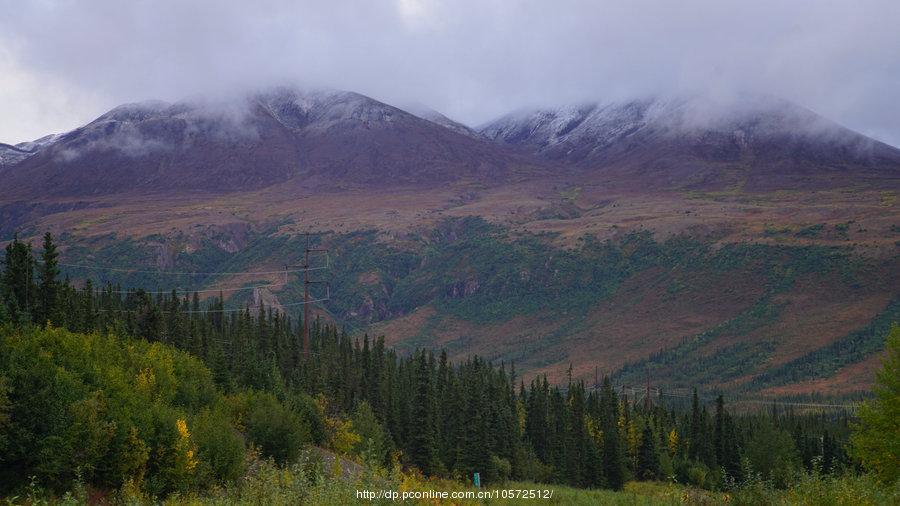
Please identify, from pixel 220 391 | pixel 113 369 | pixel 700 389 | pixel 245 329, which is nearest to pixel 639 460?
pixel 245 329

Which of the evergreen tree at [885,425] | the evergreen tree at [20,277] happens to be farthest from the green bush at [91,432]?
the evergreen tree at [885,425]

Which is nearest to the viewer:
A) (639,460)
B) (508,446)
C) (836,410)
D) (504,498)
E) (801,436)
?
(504,498)

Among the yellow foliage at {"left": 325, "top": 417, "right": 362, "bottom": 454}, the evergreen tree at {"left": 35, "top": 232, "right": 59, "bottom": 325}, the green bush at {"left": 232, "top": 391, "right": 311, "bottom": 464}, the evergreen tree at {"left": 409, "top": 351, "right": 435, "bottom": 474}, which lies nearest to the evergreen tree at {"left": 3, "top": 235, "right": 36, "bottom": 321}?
the evergreen tree at {"left": 35, "top": 232, "right": 59, "bottom": 325}

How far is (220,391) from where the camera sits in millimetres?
48188

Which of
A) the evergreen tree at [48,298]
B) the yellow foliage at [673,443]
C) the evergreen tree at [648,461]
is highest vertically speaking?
the evergreen tree at [48,298]

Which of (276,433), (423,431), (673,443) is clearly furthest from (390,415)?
(673,443)

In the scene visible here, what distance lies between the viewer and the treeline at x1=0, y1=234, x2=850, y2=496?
4425cm

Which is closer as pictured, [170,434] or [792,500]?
[792,500]

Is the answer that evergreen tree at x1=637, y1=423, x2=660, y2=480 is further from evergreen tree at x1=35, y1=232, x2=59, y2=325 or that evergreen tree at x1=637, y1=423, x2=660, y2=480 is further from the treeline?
evergreen tree at x1=35, y1=232, x2=59, y2=325

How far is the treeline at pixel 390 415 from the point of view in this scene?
4425 centimetres

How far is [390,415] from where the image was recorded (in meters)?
79.7

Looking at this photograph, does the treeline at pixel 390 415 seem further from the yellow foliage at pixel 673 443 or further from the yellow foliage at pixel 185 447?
the yellow foliage at pixel 185 447

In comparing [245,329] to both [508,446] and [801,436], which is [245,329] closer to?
[508,446]

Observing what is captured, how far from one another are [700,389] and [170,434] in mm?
183997
